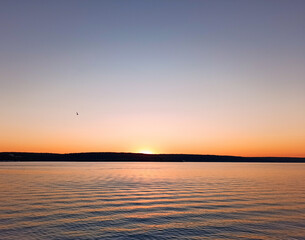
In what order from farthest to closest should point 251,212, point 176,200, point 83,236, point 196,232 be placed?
point 176,200 < point 251,212 < point 196,232 < point 83,236

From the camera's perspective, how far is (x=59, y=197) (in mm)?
40438

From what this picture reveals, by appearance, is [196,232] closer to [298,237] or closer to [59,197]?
[298,237]

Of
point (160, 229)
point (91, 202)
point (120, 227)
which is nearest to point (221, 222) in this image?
point (160, 229)

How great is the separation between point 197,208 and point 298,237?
1286cm

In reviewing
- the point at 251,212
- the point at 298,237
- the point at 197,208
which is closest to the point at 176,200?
the point at 197,208

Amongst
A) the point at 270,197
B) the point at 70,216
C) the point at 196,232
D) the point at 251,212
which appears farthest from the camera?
the point at 270,197

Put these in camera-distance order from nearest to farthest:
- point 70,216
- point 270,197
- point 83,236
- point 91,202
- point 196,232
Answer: point 83,236
point 196,232
point 70,216
point 91,202
point 270,197

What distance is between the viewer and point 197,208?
109 ft

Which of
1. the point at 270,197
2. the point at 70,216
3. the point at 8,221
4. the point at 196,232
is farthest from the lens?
the point at 270,197

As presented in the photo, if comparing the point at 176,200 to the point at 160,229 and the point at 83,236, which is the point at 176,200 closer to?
the point at 160,229

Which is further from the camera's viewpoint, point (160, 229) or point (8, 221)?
point (8, 221)

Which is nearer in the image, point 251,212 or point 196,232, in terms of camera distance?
point 196,232

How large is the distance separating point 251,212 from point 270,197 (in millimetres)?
13600

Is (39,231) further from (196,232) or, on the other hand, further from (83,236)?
(196,232)
